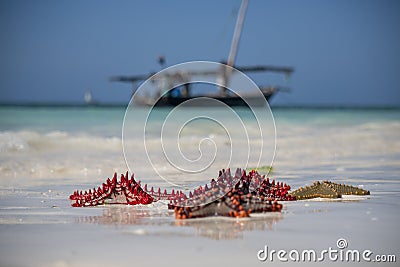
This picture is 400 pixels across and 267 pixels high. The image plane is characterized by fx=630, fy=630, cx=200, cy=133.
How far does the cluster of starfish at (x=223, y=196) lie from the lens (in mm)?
5070

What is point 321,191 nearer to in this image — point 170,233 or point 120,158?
point 170,233

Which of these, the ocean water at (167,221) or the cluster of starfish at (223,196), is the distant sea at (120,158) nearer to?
the ocean water at (167,221)

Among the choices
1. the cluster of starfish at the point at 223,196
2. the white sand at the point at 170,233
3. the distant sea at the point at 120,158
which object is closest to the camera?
the white sand at the point at 170,233

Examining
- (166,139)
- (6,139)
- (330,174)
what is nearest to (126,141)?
(166,139)

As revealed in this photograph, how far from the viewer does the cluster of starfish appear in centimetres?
507

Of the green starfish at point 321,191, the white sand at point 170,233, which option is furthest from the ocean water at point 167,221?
the green starfish at point 321,191

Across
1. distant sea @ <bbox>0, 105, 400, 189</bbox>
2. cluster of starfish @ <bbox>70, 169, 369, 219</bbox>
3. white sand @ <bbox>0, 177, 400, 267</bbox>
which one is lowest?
white sand @ <bbox>0, 177, 400, 267</bbox>

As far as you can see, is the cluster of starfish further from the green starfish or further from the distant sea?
the distant sea

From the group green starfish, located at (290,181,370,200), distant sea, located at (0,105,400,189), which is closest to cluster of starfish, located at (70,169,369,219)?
green starfish, located at (290,181,370,200)

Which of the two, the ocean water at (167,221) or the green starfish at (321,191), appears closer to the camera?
the ocean water at (167,221)

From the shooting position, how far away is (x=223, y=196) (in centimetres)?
505

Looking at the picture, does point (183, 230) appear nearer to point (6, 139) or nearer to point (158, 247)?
point (158, 247)

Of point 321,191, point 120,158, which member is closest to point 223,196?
point 321,191

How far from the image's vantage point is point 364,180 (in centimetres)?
815
